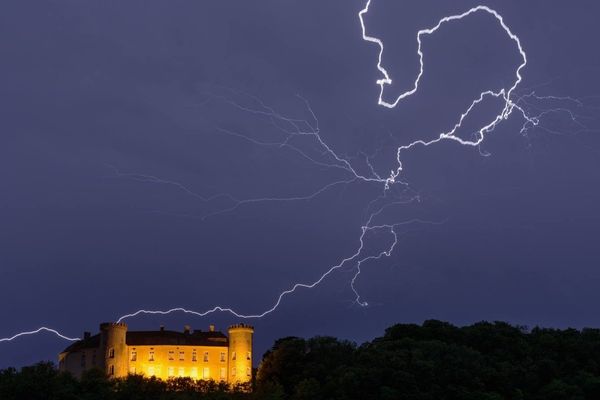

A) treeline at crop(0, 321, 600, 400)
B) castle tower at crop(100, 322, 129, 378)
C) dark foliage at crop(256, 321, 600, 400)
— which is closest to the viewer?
treeline at crop(0, 321, 600, 400)

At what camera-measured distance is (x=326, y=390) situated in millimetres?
55375

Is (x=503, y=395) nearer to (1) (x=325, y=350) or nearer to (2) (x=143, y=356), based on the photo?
(1) (x=325, y=350)

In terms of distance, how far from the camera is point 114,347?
76.4 meters

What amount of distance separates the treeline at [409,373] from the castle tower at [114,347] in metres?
10.2

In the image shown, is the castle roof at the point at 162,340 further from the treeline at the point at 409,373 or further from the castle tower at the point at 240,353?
the treeline at the point at 409,373

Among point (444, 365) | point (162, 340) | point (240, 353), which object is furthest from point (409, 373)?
point (162, 340)

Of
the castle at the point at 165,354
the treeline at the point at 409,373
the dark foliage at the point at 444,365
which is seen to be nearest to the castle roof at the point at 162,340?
the castle at the point at 165,354

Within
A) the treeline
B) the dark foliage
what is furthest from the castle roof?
the treeline

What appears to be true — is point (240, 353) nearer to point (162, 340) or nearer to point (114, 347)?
point (162, 340)

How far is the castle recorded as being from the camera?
3014 inches

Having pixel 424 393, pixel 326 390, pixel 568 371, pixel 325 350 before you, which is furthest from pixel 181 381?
pixel 568 371

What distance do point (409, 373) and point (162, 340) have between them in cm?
3029

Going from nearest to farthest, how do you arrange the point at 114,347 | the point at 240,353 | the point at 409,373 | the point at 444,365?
the point at 409,373, the point at 444,365, the point at 114,347, the point at 240,353

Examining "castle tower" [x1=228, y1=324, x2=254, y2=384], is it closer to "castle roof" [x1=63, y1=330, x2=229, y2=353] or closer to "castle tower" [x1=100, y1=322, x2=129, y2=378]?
"castle roof" [x1=63, y1=330, x2=229, y2=353]
